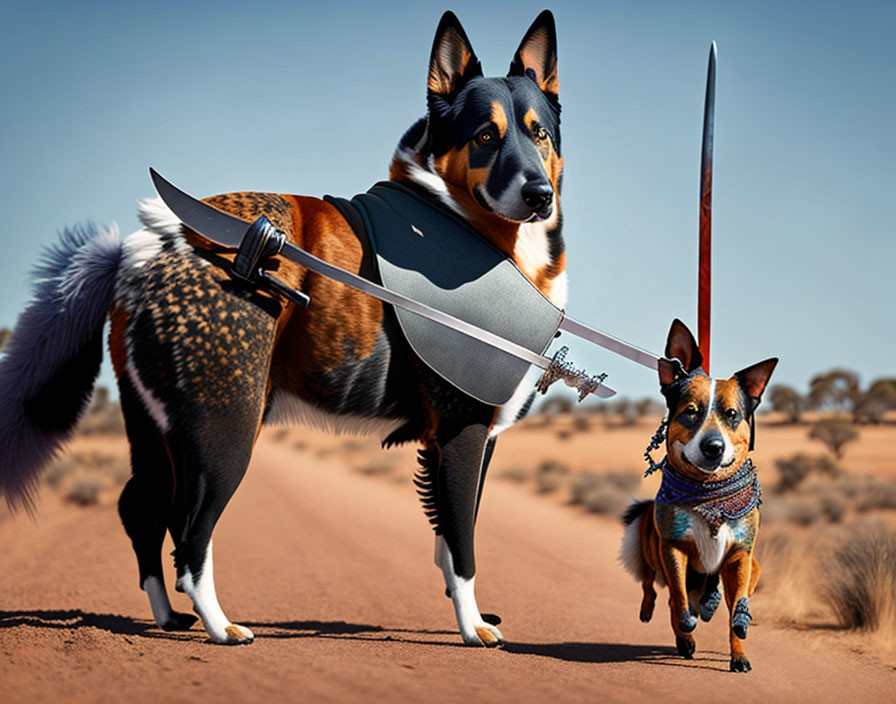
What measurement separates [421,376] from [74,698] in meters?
2.47

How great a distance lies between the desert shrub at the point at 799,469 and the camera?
68.6 feet

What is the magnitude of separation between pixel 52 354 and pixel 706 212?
408 cm

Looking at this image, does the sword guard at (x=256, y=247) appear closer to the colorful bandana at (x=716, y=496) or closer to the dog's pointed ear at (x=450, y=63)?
the dog's pointed ear at (x=450, y=63)

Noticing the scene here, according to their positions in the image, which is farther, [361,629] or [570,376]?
[361,629]

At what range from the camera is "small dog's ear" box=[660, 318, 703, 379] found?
485 cm

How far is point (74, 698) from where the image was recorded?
374 centimetres

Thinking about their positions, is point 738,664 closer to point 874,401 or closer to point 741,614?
point 741,614

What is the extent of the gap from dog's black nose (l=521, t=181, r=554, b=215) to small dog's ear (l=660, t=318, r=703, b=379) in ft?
3.32

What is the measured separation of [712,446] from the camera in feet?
14.7

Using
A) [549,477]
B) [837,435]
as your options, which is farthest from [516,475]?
[837,435]

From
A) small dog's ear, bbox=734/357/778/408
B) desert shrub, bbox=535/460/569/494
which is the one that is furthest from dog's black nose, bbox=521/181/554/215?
desert shrub, bbox=535/460/569/494

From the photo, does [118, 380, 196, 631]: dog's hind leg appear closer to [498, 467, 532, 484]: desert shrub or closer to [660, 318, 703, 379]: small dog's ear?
[660, 318, 703, 379]: small dog's ear

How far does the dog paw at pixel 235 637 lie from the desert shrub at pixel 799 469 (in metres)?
17.9

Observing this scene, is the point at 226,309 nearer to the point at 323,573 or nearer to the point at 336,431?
the point at 336,431
